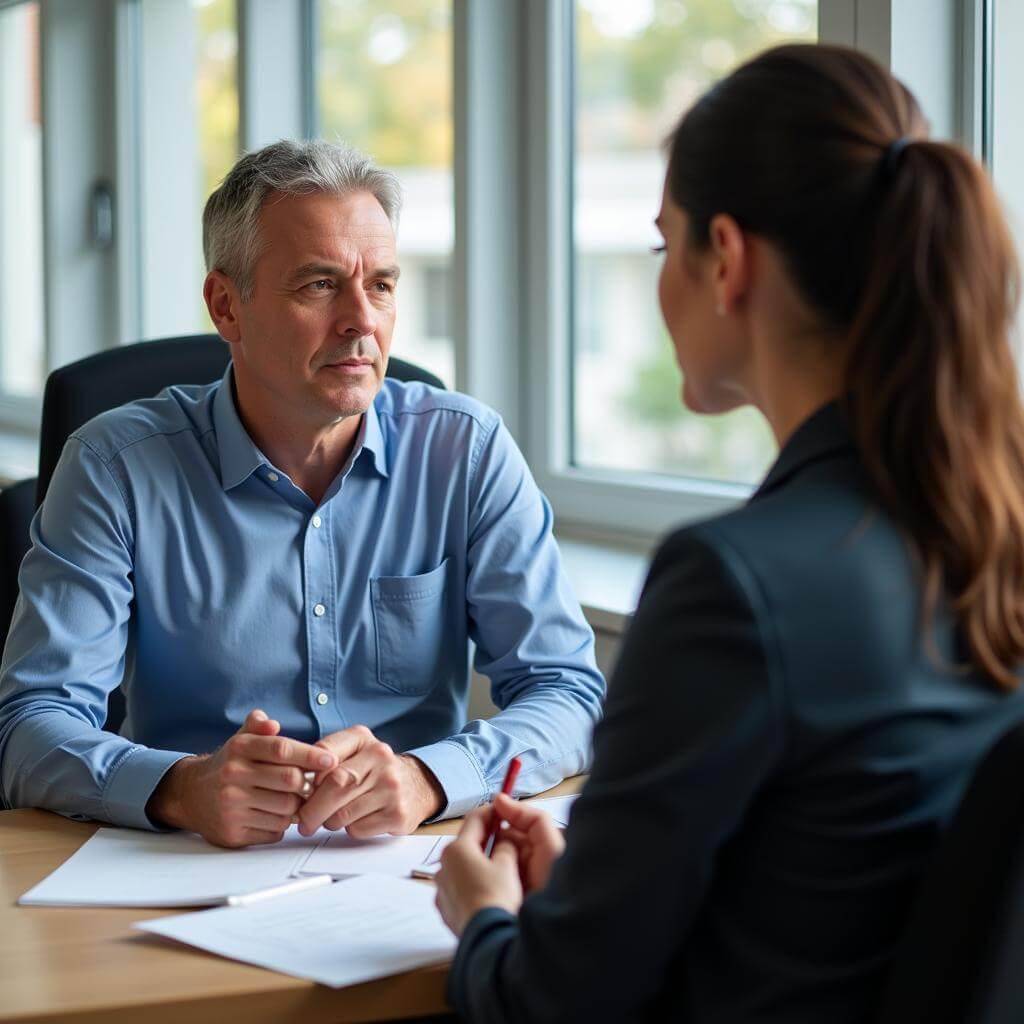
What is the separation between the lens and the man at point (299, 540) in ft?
Answer: 5.54

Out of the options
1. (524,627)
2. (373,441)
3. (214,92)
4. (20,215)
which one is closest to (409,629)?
(524,627)

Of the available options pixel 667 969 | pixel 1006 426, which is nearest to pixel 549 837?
pixel 667 969

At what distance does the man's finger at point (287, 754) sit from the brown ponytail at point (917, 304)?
660 mm

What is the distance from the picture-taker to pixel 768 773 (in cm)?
84

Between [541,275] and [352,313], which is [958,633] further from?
[541,275]

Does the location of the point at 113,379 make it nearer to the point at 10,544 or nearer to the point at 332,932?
the point at 10,544

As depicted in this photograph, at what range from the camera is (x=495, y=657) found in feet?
5.91

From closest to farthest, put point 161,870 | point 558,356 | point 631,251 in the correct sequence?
point 161,870 → point 631,251 → point 558,356

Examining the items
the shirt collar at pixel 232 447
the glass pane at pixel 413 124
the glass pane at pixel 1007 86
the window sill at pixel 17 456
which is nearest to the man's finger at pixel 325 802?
the shirt collar at pixel 232 447

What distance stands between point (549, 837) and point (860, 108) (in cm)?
60

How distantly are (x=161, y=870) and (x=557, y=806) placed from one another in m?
0.41

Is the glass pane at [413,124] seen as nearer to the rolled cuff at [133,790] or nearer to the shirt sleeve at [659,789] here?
the rolled cuff at [133,790]

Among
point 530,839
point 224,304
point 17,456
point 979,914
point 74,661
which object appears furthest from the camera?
point 17,456

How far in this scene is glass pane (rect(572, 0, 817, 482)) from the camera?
2449mm
